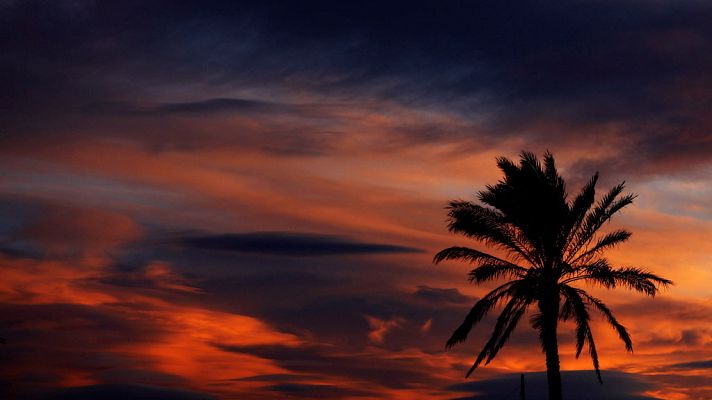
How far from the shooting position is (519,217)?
38125 mm

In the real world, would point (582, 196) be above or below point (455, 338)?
above

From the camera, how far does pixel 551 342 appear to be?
3847cm

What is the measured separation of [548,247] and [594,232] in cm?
234

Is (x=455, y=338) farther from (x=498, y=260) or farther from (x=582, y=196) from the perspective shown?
Answer: (x=582, y=196)

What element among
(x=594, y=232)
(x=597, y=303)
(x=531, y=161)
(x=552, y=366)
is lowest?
(x=552, y=366)

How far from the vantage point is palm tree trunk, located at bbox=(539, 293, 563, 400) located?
38188 millimetres

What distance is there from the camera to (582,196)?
38875mm

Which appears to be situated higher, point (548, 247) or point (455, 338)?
point (548, 247)

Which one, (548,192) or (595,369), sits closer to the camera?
(548,192)

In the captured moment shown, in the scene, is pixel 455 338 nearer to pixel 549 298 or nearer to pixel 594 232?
pixel 549 298

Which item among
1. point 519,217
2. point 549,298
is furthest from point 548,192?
point 549,298

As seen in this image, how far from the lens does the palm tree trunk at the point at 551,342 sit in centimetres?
3819

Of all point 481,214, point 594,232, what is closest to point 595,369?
point 594,232

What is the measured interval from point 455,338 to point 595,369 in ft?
23.3
